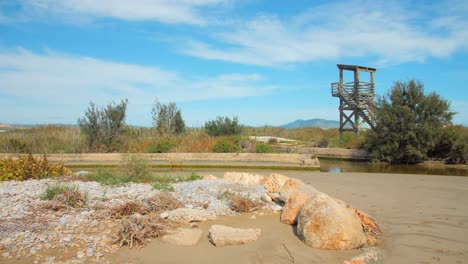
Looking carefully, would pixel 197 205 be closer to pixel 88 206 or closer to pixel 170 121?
pixel 88 206

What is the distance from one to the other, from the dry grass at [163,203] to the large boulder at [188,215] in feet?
1.19

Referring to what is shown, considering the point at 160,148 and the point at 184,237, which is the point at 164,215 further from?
the point at 160,148

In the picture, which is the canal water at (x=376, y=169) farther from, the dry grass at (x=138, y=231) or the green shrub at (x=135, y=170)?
the dry grass at (x=138, y=231)

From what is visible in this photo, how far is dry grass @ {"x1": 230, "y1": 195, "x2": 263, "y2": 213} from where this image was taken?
699 centimetres

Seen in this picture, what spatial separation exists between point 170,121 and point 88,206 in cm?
1628

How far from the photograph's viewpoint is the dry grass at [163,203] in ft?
22.2

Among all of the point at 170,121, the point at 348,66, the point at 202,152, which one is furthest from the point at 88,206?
the point at 348,66

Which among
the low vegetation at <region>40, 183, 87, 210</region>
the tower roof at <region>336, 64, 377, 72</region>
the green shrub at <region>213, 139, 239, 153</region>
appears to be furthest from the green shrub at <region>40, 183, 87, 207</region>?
the tower roof at <region>336, 64, 377, 72</region>

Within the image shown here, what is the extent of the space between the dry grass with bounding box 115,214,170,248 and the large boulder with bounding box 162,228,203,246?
170 mm

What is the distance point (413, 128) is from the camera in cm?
1806

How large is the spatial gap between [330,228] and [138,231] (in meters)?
2.79

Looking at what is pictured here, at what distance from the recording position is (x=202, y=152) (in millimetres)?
17750

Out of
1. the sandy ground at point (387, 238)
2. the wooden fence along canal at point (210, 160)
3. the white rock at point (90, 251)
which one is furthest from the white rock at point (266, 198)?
the wooden fence along canal at point (210, 160)

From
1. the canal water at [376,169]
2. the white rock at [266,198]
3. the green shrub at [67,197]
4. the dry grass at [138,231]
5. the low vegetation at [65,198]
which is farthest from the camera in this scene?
the canal water at [376,169]
